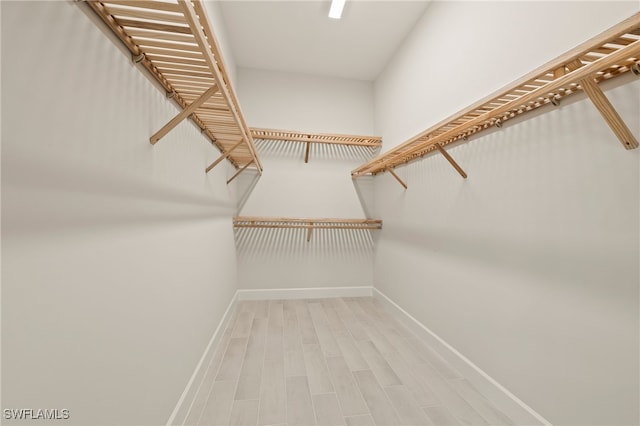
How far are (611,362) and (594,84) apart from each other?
97 centimetres

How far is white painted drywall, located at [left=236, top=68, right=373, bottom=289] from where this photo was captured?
9.77 ft

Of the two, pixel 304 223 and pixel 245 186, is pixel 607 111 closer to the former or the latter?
pixel 304 223

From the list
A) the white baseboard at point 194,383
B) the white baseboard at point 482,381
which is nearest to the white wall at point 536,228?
the white baseboard at point 482,381

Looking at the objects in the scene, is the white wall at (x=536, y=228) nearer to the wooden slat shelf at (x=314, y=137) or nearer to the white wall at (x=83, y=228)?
the wooden slat shelf at (x=314, y=137)

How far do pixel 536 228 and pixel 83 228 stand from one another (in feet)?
5.55

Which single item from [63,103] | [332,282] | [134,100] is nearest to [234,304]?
[332,282]

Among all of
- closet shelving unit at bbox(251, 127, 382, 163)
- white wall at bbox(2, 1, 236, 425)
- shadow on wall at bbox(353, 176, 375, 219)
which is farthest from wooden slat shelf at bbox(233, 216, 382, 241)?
white wall at bbox(2, 1, 236, 425)

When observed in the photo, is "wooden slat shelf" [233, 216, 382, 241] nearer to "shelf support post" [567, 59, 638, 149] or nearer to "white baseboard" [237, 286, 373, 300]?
"white baseboard" [237, 286, 373, 300]

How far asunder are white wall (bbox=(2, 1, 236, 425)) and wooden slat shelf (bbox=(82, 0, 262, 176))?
0.20ft

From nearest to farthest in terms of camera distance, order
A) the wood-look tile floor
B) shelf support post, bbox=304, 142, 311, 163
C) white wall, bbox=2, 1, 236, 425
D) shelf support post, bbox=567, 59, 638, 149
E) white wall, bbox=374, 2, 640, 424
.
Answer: white wall, bbox=2, 1, 236, 425
shelf support post, bbox=567, 59, 638, 149
white wall, bbox=374, 2, 640, 424
the wood-look tile floor
shelf support post, bbox=304, 142, 311, 163

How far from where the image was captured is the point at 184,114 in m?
0.93

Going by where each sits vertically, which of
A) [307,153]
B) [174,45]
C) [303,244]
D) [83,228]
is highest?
[307,153]

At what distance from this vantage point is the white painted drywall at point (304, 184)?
298cm

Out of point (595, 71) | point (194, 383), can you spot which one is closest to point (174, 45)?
point (595, 71)
